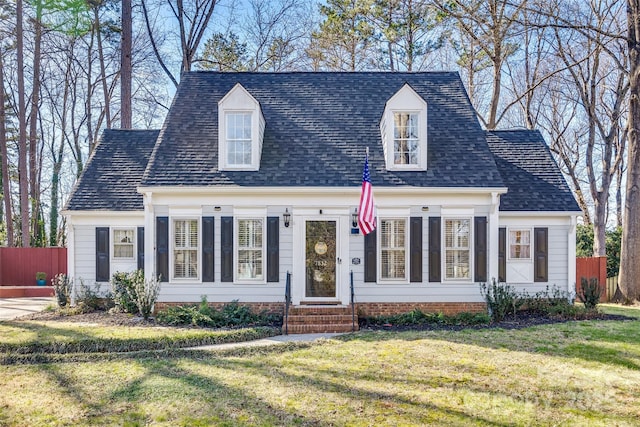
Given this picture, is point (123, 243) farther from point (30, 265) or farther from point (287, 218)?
point (30, 265)

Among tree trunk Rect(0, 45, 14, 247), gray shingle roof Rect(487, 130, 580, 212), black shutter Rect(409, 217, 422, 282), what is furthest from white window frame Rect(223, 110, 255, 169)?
tree trunk Rect(0, 45, 14, 247)

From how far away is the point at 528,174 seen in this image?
501 inches

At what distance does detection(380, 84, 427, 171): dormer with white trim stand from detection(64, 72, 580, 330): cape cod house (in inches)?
1.1

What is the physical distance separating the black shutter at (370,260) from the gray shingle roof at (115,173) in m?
6.20

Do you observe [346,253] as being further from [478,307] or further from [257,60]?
[257,60]

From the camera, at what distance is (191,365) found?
7.25 metres

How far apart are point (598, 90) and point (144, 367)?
24.2 m

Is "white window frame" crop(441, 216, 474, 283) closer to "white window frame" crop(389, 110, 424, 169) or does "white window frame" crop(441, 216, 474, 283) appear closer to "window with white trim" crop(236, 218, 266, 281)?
"white window frame" crop(389, 110, 424, 169)

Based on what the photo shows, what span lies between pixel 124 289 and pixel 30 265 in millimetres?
9262

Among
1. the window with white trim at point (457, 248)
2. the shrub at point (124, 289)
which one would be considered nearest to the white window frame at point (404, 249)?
the window with white trim at point (457, 248)

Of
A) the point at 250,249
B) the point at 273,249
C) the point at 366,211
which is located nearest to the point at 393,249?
the point at 366,211

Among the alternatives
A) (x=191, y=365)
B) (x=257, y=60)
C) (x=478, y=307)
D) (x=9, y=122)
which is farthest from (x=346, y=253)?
(x=9, y=122)

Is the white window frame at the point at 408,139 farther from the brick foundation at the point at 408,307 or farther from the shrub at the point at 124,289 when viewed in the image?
the shrub at the point at 124,289

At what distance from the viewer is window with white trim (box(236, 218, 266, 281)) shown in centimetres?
1108
